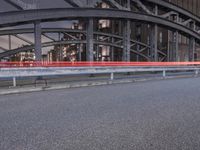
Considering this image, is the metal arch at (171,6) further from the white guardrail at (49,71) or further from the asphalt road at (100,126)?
the asphalt road at (100,126)

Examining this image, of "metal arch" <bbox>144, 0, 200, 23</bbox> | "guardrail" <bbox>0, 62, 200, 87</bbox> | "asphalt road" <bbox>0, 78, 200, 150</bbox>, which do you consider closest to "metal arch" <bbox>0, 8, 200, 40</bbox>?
"metal arch" <bbox>144, 0, 200, 23</bbox>

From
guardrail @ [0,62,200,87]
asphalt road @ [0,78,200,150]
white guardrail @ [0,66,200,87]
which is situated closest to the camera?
asphalt road @ [0,78,200,150]

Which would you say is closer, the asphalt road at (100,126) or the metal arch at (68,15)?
the asphalt road at (100,126)

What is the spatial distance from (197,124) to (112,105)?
2643 millimetres

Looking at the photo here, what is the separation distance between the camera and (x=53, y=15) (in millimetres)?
15047

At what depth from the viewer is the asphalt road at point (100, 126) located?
11.5ft

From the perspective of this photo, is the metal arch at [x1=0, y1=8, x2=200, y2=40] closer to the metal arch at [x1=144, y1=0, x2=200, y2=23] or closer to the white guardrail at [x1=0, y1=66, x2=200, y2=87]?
the metal arch at [x1=144, y1=0, x2=200, y2=23]

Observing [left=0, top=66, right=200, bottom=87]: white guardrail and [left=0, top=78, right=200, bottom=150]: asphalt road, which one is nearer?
[left=0, top=78, right=200, bottom=150]: asphalt road

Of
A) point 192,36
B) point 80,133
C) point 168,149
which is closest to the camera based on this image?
point 168,149

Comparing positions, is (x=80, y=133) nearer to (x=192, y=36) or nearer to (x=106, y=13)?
(x=106, y=13)

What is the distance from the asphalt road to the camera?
11.5 ft

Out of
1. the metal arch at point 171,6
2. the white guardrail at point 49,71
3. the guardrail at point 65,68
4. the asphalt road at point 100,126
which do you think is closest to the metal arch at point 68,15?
the metal arch at point 171,6

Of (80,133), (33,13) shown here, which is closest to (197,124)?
(80,133)

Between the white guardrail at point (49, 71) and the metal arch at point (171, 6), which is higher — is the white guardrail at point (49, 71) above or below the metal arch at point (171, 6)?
below
